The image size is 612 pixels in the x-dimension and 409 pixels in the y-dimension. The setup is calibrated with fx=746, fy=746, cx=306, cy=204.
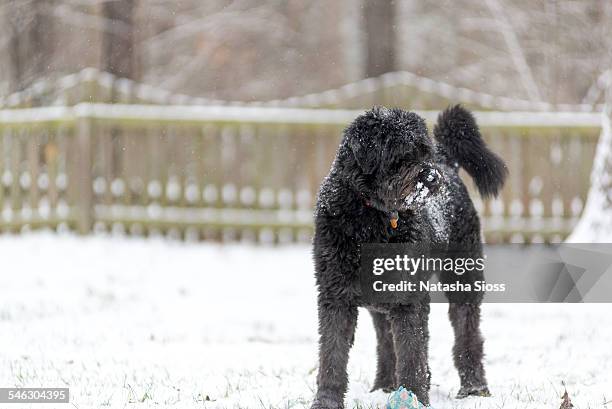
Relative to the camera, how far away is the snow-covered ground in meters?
4.17

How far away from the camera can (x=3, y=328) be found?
5773 mm

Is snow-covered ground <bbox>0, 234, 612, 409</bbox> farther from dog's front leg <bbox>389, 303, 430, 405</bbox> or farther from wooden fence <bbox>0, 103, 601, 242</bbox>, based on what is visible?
wooden fence <bbox>0, 103, 601, 242</bbox>

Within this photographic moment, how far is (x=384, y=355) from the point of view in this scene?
14.0 feet

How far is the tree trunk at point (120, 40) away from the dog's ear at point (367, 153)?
1188 centimetres

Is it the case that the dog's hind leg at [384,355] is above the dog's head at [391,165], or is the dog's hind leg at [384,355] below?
below

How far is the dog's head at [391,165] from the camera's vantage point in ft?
12.0

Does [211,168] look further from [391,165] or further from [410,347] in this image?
[410,347]

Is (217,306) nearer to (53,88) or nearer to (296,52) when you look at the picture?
(53,88)

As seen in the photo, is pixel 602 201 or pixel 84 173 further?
pixel 84 173

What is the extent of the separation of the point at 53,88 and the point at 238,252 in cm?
470

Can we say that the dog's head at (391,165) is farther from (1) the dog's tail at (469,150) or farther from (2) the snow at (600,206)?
(2) the snow at (600,206)

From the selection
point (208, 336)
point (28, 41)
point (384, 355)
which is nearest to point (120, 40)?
point (28, 41)

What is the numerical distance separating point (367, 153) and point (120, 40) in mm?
→ 12153

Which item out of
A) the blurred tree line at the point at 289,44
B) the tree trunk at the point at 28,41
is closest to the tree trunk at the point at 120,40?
the blurred tree line at the point at 289,44
